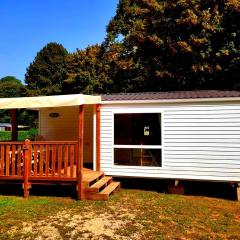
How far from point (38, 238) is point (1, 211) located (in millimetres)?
1837

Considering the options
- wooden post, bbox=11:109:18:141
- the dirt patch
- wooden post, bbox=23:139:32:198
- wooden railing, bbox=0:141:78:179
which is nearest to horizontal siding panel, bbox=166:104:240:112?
wooden railing, bbox=0:141:78:179

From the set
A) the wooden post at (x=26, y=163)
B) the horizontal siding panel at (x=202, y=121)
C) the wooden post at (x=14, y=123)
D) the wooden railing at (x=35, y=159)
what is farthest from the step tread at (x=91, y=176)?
the wooden post at (x=14, y=123)

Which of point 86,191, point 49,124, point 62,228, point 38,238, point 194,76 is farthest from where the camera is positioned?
point 194,76

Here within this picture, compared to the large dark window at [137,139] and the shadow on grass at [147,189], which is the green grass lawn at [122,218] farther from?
the large dark window at [137,139]

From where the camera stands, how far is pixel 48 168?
301 inches

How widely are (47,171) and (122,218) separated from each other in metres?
2.57

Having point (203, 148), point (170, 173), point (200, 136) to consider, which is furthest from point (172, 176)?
point (200, 136)

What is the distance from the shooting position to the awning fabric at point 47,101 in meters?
7.34

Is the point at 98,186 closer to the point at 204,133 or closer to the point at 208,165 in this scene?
the point at 208,165

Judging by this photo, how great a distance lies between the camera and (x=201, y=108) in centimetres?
807

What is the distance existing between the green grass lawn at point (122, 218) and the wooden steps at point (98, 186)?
22cm

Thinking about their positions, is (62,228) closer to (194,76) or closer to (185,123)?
(185,123)

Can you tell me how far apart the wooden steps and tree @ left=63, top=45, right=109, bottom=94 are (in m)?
15.4

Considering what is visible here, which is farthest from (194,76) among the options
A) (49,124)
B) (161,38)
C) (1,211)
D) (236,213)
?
(1,211)
